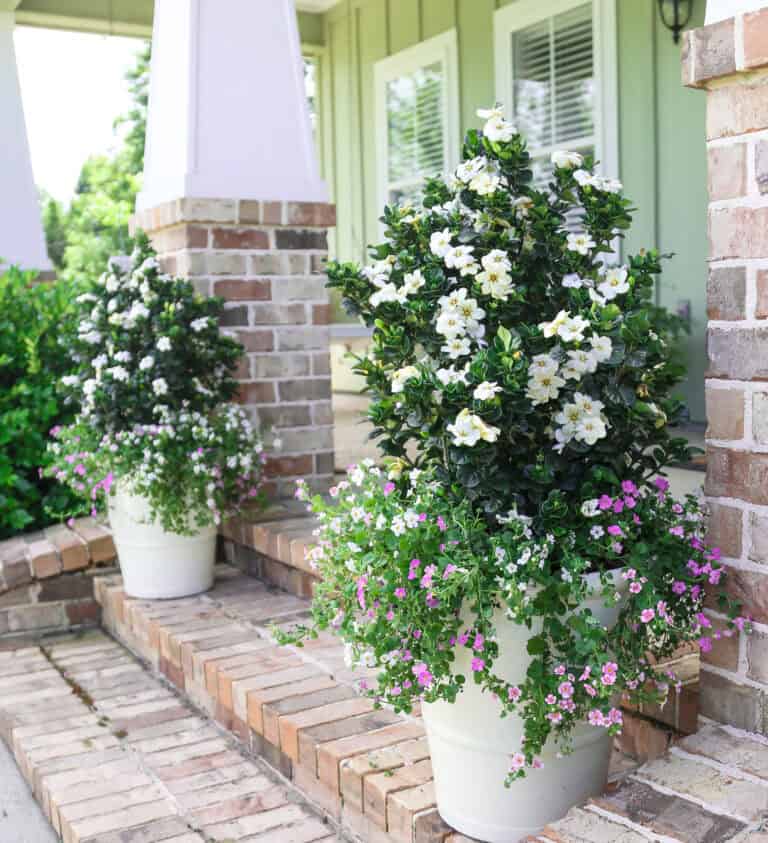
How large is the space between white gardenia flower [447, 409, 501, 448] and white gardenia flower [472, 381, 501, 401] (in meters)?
0.03

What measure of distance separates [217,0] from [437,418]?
95.8 inches

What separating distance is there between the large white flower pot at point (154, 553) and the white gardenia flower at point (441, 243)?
1.79 m

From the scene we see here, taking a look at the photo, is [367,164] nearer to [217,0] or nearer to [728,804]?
[217,0]

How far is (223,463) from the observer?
11.0 ft

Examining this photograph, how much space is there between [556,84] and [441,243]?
4227mm

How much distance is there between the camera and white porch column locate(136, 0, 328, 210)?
11.6 ft

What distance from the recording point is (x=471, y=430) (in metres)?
1.59

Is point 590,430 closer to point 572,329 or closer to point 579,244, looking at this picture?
point 572,329

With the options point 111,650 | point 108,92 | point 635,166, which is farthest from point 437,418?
point 108,92

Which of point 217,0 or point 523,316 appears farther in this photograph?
point 217,0

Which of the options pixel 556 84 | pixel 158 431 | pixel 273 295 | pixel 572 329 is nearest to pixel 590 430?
pixel 572 329

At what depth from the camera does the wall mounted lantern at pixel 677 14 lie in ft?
15.6

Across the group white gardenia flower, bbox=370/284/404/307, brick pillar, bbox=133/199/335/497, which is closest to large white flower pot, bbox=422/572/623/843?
white gardenia flower, bbox=370/284/404/307

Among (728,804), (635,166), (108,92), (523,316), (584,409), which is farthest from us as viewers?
(108,92)
